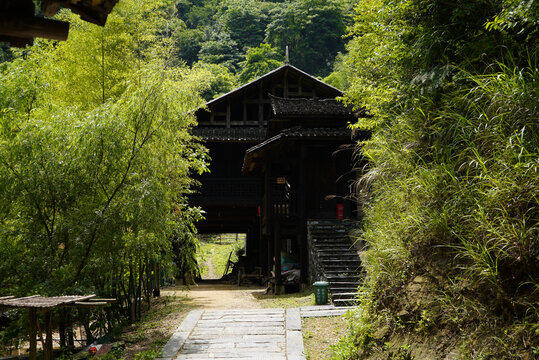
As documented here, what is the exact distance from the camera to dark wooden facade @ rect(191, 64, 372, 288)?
1509 centimetres

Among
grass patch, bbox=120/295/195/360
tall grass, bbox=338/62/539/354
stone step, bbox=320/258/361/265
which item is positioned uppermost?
tall grass, bbox=338/62/539/354

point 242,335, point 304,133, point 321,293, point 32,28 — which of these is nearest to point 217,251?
point 304,133

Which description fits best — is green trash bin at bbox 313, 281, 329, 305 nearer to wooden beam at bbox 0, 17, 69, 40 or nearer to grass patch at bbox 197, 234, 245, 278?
wooden beam at bbox 0, 17, 69, 40

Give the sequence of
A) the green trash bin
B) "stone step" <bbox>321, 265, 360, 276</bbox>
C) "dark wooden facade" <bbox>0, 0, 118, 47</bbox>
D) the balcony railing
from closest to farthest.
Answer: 1. "dark wooden facade" <bbox>0, 0, 118, 47</bbox>
2. the green trash bin
3. "stone step" <bbox>321, 265, 360, 276</bbox>
4. the balcony railing

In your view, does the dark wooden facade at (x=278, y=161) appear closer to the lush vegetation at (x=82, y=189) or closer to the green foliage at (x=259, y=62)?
the lush vegetation at (x=82, y=189)

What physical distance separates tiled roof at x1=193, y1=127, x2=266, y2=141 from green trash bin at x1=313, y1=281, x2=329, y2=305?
9.24 m

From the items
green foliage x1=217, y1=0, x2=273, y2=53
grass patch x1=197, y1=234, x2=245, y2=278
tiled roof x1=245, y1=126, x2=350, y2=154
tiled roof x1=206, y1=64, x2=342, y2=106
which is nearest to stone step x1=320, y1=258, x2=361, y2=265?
tiled roof x1=245, y1=126, x2=350, y2=154

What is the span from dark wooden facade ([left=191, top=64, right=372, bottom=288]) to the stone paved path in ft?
10.5

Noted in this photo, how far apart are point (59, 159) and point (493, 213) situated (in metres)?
6.95

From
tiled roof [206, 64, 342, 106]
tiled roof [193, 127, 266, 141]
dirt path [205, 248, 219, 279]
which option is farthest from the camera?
dirt path [205, 248, 219, 279]

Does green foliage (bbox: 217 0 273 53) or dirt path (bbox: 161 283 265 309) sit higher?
green foliage (bbox: 217 0 273 53)

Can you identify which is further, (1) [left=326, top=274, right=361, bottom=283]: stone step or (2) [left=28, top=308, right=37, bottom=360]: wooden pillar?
(1) [left=326, top=274, right=361, bottom=283]: stone step

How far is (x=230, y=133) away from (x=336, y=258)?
27.7ft

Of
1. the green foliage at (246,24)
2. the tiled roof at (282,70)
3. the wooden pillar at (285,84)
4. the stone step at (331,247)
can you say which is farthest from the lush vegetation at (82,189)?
the green foliage at (246,24)
